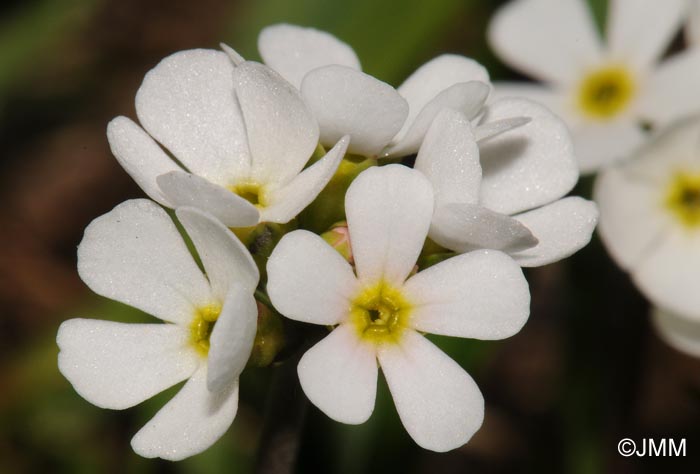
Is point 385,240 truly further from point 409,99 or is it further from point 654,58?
point 654,58

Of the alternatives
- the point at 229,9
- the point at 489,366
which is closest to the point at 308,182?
Answer: the point at 489,366

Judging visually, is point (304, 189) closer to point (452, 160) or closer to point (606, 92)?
point (452, 160)

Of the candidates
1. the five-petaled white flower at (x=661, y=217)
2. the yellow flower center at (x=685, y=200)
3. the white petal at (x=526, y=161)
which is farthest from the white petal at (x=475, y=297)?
the yellow flower center at (x=685, y=200)

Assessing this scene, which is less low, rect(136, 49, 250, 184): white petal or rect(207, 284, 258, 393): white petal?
rect(136, 49, 250, 184): white petal

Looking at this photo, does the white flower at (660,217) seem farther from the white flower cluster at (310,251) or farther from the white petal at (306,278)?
the white petal at (306,278)

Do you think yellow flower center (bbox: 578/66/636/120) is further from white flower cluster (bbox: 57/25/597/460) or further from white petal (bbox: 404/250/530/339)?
white petal (bbox: 404/250/530/339)

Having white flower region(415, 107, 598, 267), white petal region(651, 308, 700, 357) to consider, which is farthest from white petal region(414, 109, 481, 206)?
white petal region(651, 308, 700, 357)
